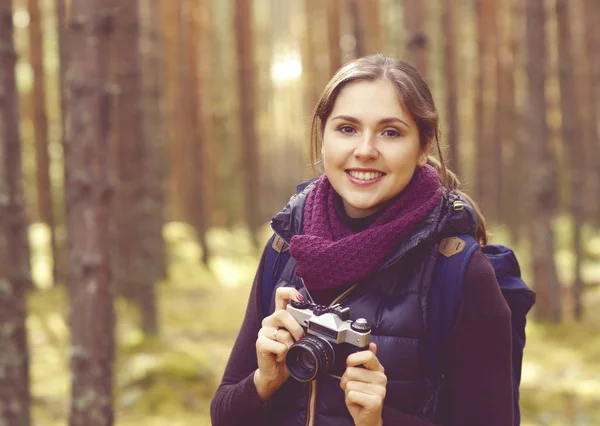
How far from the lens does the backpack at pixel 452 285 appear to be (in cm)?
173

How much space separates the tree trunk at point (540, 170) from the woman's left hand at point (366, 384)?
8792mm

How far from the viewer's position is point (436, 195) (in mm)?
1849

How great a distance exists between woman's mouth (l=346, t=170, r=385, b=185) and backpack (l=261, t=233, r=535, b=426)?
23 centimetres

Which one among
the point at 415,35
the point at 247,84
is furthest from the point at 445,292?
the point at 247,84

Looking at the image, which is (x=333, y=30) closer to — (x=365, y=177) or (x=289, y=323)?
(x=365, y=177)

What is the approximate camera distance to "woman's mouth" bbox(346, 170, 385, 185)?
186cm

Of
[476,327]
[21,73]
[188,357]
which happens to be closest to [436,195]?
[476,327]

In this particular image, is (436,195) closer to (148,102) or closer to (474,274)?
(474,274)

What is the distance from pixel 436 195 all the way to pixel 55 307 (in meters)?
10.4

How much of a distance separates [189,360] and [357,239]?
6.83 m

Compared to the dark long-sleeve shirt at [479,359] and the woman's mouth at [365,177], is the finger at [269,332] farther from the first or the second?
the woman's mouth at [365,177]

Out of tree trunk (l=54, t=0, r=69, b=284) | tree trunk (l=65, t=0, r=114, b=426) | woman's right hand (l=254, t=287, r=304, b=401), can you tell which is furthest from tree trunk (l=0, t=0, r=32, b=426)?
woman's right hand (l=254, t=287, r=304, b=401)

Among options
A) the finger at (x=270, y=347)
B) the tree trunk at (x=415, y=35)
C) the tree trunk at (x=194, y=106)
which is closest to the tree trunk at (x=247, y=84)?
the tree trunk at (x=194, y=106)

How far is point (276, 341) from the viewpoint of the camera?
5.94 feet
